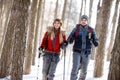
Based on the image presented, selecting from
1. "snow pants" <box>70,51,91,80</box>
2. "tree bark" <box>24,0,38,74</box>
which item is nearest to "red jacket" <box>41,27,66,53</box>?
"snow pants" <box>70,51,91,80</box>

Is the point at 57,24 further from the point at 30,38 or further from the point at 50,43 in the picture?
the point at 30,38

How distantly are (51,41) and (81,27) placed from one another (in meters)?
0.89

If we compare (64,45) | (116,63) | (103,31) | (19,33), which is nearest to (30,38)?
(103,31)

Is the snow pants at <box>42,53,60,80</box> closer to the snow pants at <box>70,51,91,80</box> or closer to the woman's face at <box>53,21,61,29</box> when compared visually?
the snow pants at <box>70,51,91,80</box>

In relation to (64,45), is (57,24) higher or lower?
higher

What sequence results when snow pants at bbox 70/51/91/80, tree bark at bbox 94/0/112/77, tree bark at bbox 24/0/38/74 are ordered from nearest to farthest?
snow pants at bbox 70/51/91/80 < tree bark at bbox 94/0/112/77 < tree bark at bbox 24/0/38/74

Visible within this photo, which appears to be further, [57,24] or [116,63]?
[57,24]

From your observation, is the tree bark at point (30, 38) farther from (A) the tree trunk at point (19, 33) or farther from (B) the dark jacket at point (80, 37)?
(A) the tree trunk at point (19, 33)

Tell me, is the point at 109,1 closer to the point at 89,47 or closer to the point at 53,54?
the point at 89,47

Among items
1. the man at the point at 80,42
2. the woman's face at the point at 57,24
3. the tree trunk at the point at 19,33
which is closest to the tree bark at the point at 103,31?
the man at the point at 80,42

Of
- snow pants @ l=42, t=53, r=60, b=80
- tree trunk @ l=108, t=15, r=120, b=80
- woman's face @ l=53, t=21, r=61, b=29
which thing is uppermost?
woman's face @ l=53, t=21, r=61, b=29

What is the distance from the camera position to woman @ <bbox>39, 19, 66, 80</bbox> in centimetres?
775

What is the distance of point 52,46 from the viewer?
7750 mm

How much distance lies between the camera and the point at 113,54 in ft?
15.3
